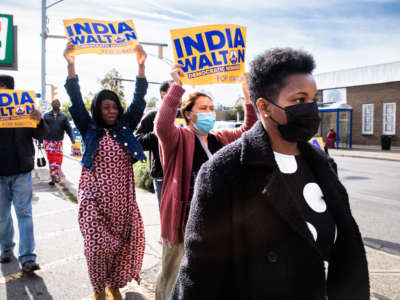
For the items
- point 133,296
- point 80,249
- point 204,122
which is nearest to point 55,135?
point 80,249

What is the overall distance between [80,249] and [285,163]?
350 centimetres

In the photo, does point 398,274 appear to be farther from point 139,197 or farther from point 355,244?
point 139,197

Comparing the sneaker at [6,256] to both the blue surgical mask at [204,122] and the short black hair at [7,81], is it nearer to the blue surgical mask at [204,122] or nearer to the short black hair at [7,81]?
the short black hair at [7,81]

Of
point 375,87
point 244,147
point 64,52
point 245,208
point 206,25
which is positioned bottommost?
point 245,208

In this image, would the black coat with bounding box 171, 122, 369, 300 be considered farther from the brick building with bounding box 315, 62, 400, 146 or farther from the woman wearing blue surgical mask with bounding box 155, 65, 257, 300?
the brick building with bounding box 315, 62, 400, 146

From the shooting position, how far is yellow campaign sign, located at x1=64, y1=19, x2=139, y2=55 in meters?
3.35

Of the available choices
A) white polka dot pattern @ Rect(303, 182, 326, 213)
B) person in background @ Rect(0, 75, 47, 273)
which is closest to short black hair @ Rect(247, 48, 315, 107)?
white polka dot pattern @ Rect(303, 182, 326, 213)

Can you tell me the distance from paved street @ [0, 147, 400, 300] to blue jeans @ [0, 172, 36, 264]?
27 centimetres

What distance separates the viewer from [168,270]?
102 inches

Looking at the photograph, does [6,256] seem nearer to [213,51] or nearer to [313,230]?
[213,51]

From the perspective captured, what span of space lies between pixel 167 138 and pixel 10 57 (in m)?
3.48

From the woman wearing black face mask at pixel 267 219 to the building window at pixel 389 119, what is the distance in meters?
26.2

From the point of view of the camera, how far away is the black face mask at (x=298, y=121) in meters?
1.51

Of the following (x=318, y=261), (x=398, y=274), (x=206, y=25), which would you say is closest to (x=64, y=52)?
(x=206, y=25)
